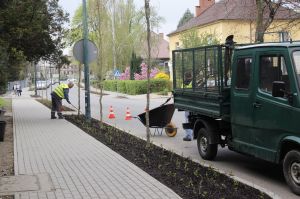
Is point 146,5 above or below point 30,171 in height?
above

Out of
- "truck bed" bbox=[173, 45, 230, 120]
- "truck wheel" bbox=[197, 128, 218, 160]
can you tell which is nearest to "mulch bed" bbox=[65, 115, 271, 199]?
"truck wheel" bbox=[197, 128, 218, 160]

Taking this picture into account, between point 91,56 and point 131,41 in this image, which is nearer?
point 91,56

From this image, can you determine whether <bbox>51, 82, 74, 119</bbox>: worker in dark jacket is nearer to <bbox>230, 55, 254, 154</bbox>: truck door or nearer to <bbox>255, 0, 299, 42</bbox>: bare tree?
<bbox>255, 0, 299, 42</bbox>: bare tree

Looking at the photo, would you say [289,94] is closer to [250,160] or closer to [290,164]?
[290,164]

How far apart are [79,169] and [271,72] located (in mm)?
3677

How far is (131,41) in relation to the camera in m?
72.0

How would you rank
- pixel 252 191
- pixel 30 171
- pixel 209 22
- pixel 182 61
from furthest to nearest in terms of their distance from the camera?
pixel 209 22 < pixel 182 61 < pixel 30 171 < pixel 252 191

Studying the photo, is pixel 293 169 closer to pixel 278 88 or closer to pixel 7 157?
pixel 278 88

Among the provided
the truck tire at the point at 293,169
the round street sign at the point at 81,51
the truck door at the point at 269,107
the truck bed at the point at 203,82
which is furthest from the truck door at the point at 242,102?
the round street sign at the point at 81,51

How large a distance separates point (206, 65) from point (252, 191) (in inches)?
132

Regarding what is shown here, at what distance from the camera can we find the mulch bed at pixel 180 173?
6945 millimetres

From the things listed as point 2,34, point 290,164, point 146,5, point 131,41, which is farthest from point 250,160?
point 131,41

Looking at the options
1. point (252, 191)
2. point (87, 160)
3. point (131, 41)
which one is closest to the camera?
point (252, 191)

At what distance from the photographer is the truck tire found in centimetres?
711
